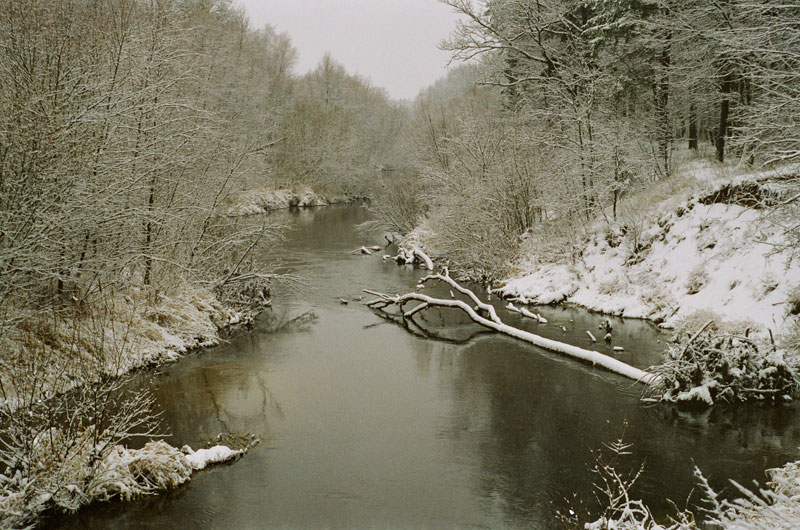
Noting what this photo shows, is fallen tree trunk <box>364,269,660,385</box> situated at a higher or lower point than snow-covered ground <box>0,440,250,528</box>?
higher

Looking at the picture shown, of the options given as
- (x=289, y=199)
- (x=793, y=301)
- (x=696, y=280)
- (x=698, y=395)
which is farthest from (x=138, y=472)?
(x=289, y=199)

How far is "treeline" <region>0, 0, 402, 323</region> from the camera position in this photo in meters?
9.80

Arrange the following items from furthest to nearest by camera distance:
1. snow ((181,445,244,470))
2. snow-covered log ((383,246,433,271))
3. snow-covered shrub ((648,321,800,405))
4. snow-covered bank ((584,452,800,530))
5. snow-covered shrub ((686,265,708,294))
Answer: snow-covered log ((383,246,433,271)) < snow-covered shrub ((686,265,708,294)) < snow-covered shrub ((648,321,800,405)) < snow ((181,445,244,470)) < snow-covered bank ((584,452,800,530))

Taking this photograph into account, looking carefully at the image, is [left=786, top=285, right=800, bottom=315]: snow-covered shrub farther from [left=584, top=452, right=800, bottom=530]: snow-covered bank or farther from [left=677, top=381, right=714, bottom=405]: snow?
[left=584, top=452, right=800, bottom=530]: snow-covered bank

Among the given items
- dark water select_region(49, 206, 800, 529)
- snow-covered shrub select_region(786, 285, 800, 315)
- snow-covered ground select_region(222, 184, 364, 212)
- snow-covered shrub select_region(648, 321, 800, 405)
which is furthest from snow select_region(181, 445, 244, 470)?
snow-covered ground select_region(222, 184, 364, 212)

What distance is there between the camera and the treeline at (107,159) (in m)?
9.80

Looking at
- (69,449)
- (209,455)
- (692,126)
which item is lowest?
(209,455)

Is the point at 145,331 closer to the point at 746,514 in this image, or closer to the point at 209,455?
the point at 209,455

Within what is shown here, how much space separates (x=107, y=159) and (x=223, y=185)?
15.0 feet

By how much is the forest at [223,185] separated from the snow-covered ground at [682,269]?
0.13 metres

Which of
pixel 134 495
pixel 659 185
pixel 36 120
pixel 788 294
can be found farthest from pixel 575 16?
pixel 134 495

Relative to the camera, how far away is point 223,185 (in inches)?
643

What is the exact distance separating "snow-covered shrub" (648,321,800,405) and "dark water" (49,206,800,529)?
13.7 inches

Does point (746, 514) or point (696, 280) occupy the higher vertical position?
point (696, 280)
